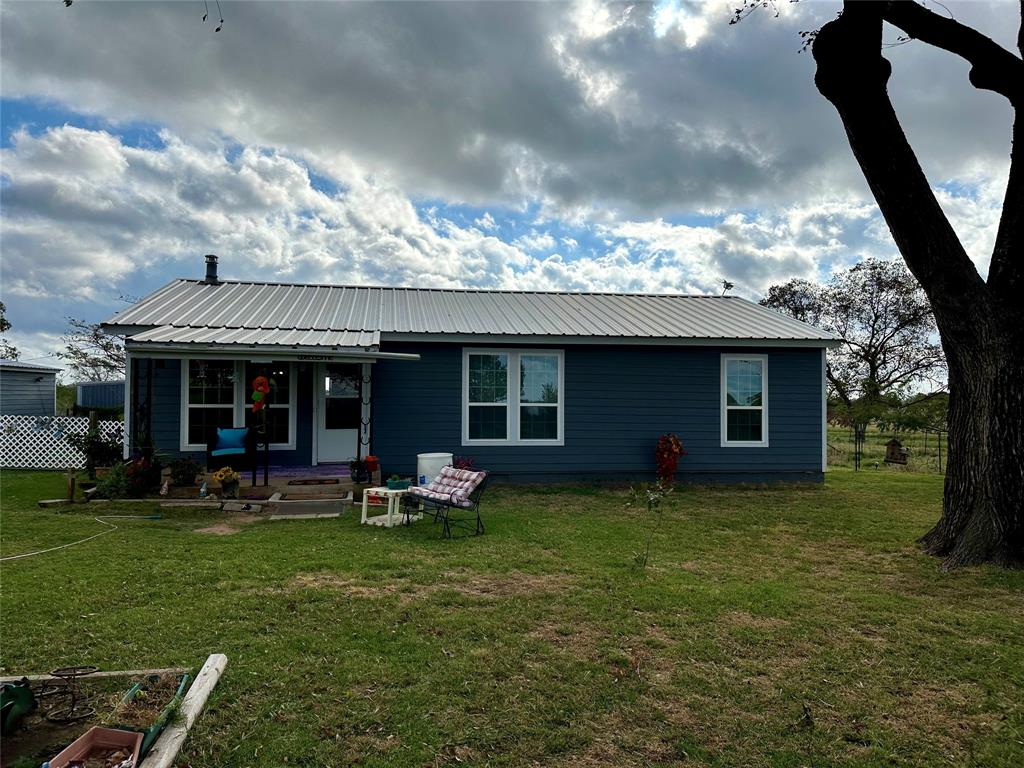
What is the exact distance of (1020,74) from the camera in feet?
20.6

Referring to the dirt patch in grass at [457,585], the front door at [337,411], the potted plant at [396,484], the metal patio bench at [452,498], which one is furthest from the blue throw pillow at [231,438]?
the dirt patch in grass at [457,585]

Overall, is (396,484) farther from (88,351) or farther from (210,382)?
(88,351)

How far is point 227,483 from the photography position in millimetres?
8594

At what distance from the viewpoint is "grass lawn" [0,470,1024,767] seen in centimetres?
279

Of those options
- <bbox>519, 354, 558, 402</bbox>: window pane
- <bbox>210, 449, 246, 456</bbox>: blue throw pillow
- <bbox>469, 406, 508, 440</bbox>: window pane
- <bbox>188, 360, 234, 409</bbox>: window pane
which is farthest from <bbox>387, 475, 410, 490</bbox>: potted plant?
<bbox>188, 360, 234, 409</bbox>: window pane

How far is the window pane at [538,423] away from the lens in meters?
11.1

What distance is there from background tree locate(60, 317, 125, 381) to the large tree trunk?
28443 millimetres

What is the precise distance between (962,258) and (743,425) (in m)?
5.87

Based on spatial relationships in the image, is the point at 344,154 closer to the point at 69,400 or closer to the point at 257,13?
the point at 257,13

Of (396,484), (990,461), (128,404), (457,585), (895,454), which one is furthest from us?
(895,454)

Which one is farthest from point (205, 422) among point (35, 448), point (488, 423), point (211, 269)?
point (35, 448)

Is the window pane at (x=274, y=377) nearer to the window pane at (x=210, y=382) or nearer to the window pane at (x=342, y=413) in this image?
the window pane at (x=210, y=382)

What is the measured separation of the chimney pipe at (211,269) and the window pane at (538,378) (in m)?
7.78

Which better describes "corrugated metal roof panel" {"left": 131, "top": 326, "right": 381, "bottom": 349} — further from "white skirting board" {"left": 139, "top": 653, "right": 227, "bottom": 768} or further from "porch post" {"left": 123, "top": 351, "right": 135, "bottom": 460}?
"white skirting board" {"left": 139, "top": 653, "right": 227, "bottom": 768}
